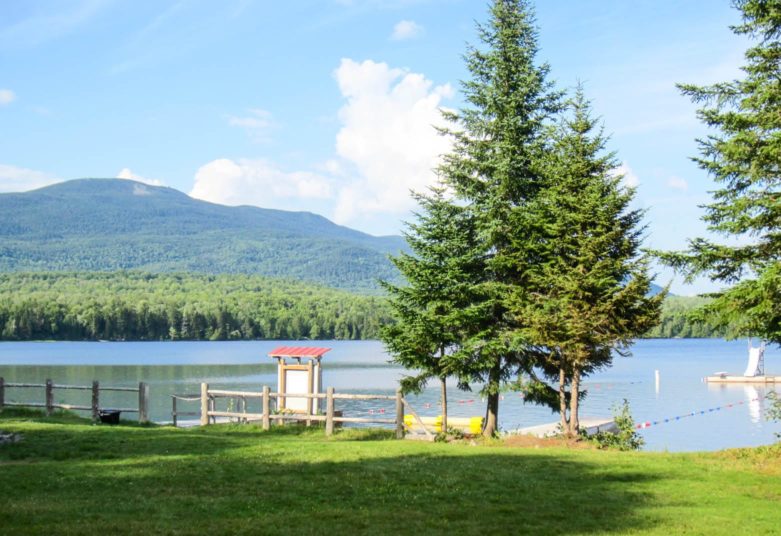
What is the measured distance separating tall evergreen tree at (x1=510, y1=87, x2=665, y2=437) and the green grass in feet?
12.2

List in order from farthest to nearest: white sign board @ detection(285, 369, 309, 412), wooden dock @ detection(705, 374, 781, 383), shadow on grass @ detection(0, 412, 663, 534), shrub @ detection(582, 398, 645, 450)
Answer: wooden dock @ detection(705, 374, 781, 383) < white sign board @ detection(285, 369, 309, 412) < shrub @ detection(582, 398, 645, 450) < shadow on grass @ detection(0, 412, 663, 534)

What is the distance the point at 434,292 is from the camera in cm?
2491

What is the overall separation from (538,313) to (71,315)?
17246 centimetres

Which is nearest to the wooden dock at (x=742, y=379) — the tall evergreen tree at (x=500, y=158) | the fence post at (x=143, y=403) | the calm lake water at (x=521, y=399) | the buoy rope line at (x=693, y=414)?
the calm lake water at (x=521, y=399)

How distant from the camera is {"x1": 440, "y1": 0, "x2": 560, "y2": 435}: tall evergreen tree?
24.8 meters

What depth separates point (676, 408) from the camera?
183 ft

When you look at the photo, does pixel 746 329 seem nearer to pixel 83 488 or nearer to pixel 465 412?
pixel 83 488

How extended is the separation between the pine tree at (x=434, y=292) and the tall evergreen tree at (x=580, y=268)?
181 centimetres

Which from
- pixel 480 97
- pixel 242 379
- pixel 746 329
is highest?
pixel 480 97

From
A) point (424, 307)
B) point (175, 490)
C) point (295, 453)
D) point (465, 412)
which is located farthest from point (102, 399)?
point (175, 490)

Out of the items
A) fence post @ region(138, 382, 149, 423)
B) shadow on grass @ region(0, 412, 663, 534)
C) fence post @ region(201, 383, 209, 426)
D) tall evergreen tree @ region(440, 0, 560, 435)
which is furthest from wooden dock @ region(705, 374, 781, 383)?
shadow on grass @ region(0, 412, 663, 534)

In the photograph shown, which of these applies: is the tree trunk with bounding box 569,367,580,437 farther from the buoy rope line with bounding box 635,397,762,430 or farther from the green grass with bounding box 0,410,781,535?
the buoy rope line with bounding box 635,397,762,430

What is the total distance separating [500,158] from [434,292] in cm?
465

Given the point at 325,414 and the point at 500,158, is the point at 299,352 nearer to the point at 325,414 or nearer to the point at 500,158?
the point at 325,414
